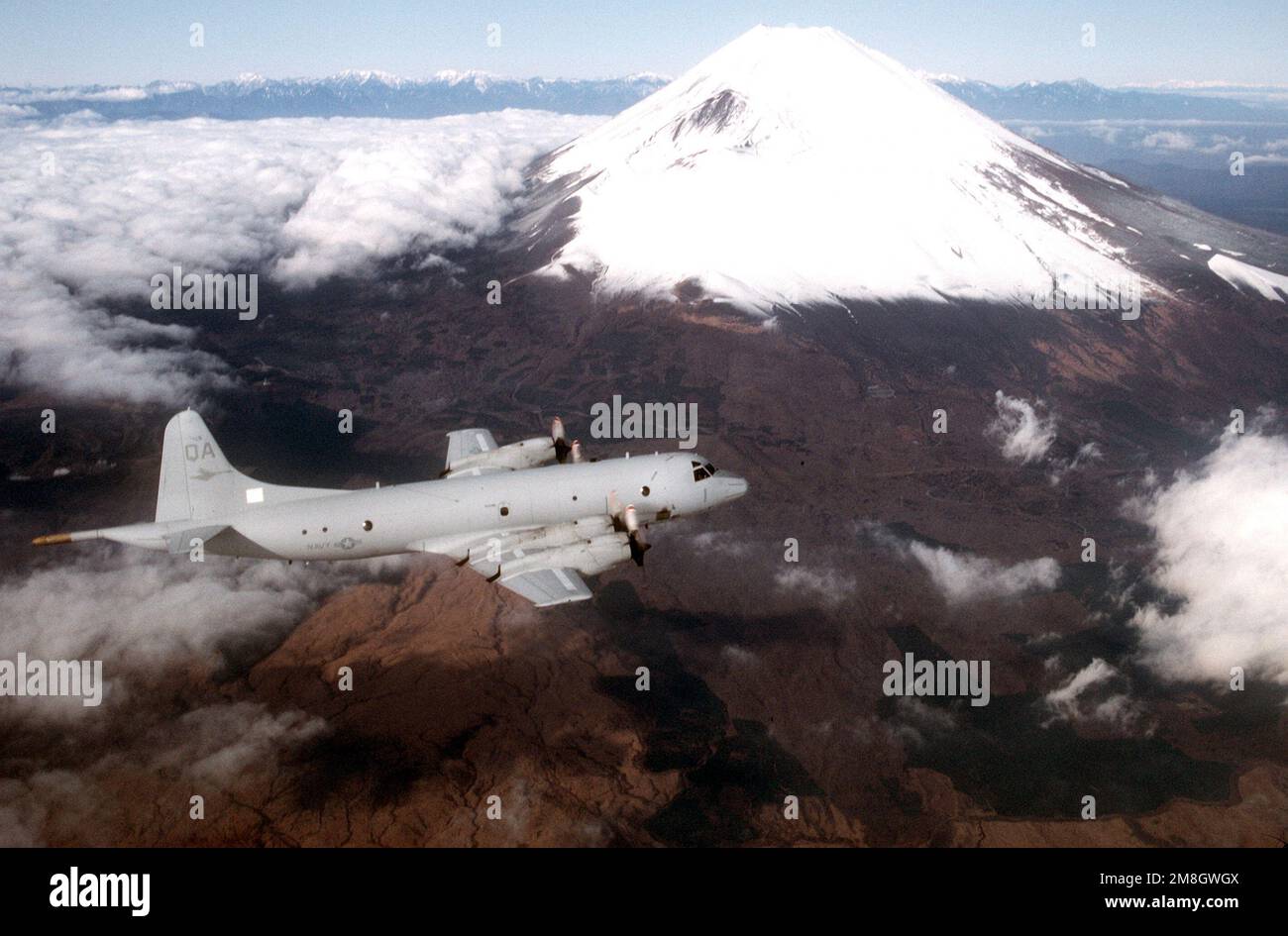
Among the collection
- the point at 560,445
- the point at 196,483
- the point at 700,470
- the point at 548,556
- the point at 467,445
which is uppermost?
the point at 560,445

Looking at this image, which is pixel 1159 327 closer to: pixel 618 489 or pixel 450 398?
pixel 450 398

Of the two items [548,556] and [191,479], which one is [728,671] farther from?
[191,479]

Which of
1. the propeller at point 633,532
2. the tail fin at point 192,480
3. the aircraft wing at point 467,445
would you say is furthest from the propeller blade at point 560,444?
the tail fin at point 192,480

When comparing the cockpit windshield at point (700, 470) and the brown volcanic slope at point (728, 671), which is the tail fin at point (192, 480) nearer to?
the cockpit windshield at point (700, 470)

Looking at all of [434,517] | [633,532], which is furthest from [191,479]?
[633,532]

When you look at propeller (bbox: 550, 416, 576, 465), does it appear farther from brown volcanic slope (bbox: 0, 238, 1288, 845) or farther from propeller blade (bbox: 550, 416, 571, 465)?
brown volcanic slope (bbox: 0, 238, 1288, 845)

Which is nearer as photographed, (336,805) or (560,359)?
(336,805)

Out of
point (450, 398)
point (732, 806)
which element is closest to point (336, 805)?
point (732, 806)

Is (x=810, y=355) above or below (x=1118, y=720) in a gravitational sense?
above
